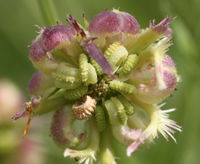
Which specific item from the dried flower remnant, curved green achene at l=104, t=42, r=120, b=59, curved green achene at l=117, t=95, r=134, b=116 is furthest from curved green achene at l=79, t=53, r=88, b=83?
curved green achene at l=117, t=95, r=134, b=116

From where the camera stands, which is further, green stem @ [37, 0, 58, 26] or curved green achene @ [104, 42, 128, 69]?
green stem @ [37, 0, 58, 26]

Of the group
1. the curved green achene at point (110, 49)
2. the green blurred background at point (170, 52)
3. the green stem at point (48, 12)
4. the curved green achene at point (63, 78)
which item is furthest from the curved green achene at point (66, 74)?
the green blurred background at point (170, 52)

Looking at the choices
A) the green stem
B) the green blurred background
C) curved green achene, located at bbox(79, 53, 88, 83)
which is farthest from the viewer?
the green blurred background

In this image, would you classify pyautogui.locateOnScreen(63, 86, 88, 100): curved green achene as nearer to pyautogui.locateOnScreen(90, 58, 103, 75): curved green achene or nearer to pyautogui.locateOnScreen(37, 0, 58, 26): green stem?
pyautogui.locateOnScreen(90, 58, 103, 75): curved green achene

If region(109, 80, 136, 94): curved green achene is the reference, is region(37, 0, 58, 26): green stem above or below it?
above

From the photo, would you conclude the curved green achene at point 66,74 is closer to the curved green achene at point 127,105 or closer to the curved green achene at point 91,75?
the curved green achene at point 91,75

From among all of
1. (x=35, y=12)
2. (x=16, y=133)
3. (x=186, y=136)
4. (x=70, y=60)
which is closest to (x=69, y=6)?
(x=35, y=12)
